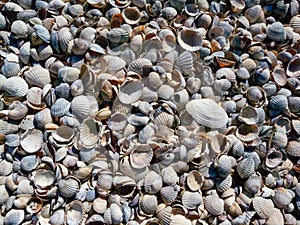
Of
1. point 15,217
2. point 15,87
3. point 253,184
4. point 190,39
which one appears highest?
point 190,39

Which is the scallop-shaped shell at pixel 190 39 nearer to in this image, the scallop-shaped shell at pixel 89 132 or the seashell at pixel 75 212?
the scallop-shaped shell at pixel 89 132

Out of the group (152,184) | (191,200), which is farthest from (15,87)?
(191,200)

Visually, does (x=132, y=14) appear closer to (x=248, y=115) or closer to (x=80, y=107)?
(x=80, y=107)

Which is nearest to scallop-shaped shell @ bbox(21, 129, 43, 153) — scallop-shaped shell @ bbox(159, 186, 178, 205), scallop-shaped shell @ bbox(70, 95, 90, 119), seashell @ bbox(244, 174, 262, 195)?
scallop-shaped shell @ bbox(70, 95, 90, 119)

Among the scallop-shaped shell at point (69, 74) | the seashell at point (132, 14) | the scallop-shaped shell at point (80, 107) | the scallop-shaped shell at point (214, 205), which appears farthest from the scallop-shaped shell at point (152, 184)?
the seashell at point (132, 14)

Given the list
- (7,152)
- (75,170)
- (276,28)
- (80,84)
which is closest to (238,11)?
(276,28)

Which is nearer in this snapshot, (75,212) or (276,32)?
(75,212)
